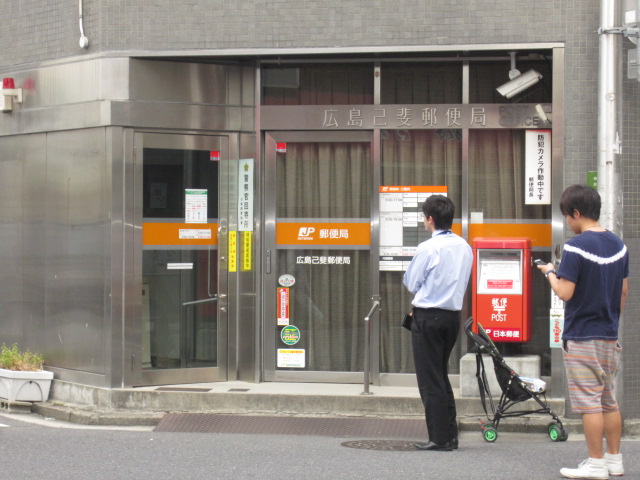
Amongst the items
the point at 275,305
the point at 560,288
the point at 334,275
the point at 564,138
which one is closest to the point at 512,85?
the point at 564,138

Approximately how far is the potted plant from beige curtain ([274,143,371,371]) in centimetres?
243

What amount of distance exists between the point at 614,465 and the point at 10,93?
7396 millimetres

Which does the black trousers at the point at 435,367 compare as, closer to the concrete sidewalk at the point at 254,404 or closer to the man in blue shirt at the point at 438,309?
the man in blue shirt at the point at 438,309

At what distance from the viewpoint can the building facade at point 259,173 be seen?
30.7 ft

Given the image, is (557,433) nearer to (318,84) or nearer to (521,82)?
(521,82)

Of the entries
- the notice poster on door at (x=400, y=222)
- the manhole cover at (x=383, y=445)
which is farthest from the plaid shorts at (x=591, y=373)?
the notice poster on door at (x=400, y=222)

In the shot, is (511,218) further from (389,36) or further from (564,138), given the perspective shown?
(389,36)

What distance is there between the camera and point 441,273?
279 inches

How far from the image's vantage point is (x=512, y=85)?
9414 mm

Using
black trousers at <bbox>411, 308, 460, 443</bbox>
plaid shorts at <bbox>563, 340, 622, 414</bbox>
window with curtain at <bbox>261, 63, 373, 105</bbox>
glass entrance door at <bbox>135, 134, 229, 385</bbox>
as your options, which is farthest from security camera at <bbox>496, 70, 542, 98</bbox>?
plaid shorts at <bbox>563, 340, 622, 414</bbox>

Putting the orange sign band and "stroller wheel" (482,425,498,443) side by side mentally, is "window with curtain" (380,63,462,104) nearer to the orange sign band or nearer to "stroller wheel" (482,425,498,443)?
the orange sign band

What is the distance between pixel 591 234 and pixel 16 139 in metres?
6.78

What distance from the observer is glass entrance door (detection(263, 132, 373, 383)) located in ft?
32.3

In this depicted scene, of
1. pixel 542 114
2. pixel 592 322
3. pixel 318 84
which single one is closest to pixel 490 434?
pixel 592 322
